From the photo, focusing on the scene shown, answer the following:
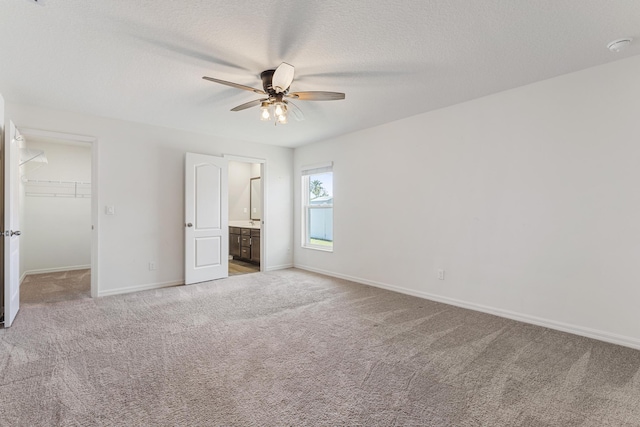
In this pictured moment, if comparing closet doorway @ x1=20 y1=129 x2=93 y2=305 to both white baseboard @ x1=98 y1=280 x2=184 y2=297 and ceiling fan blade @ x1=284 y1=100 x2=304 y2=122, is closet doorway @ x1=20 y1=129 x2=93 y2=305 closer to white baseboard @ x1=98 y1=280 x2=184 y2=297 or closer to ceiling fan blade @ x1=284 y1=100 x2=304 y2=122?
white baseboard @ x1=98 y1=280 x2=184 y2=297

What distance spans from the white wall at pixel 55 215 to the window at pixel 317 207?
418 cm

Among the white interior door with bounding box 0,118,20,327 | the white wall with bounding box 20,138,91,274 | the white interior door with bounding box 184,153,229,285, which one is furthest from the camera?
the white wall with bounding box 20,138,91,274

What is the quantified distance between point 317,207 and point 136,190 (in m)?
2.93

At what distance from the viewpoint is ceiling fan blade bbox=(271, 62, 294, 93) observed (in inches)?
94.7

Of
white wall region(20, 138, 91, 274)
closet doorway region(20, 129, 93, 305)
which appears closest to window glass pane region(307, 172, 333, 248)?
closet doorway region(20, 129, 93, 305)

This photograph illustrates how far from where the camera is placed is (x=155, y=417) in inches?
67.2

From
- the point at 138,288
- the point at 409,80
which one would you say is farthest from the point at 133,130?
the point at 409,80

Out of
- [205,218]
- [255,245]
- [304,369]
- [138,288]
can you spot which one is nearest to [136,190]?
[205,218]

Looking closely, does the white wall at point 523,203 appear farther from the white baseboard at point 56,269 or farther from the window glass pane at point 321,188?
the white baseboard at point 56,269

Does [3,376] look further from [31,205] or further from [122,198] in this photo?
[31,205]

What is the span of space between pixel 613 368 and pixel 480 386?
3.64 ft

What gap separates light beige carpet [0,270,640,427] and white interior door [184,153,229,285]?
131 centimetres

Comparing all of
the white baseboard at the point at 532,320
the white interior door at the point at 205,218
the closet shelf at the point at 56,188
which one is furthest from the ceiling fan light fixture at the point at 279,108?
the closet shelf at the point at 56,188

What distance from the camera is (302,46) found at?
2.38 meters
